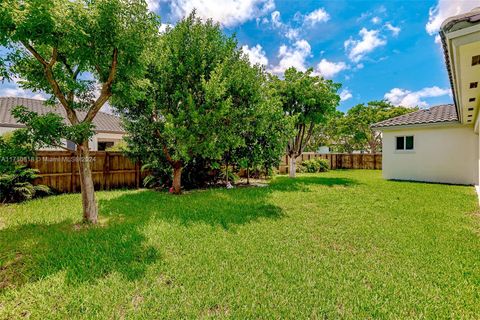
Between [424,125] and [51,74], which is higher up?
[51,74]

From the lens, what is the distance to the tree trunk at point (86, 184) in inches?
201

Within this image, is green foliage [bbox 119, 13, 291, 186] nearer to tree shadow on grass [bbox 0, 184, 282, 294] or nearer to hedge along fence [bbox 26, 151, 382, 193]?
hedge along fence [bbox 26, 151, 382, 193]

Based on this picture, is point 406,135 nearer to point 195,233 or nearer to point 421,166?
point 421,166

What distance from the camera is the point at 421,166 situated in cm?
1273

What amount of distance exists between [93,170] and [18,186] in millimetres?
2426

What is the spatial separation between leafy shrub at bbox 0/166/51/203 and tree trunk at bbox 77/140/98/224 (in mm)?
3712

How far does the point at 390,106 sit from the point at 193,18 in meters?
26.7

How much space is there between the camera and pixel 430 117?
42.7ft

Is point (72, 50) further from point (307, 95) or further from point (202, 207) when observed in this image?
point (307, 95)

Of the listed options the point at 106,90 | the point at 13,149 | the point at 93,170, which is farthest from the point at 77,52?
the point at 93,170

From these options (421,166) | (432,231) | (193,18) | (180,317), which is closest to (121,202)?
(180,317)

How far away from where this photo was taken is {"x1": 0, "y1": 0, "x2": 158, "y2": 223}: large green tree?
3.65 m

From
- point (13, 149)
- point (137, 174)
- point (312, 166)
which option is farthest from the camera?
point (312, 166)

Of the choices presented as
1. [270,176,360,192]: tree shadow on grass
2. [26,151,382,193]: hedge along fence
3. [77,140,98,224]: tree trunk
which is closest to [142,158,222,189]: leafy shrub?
[26,151,382,193]: hedge along fence
